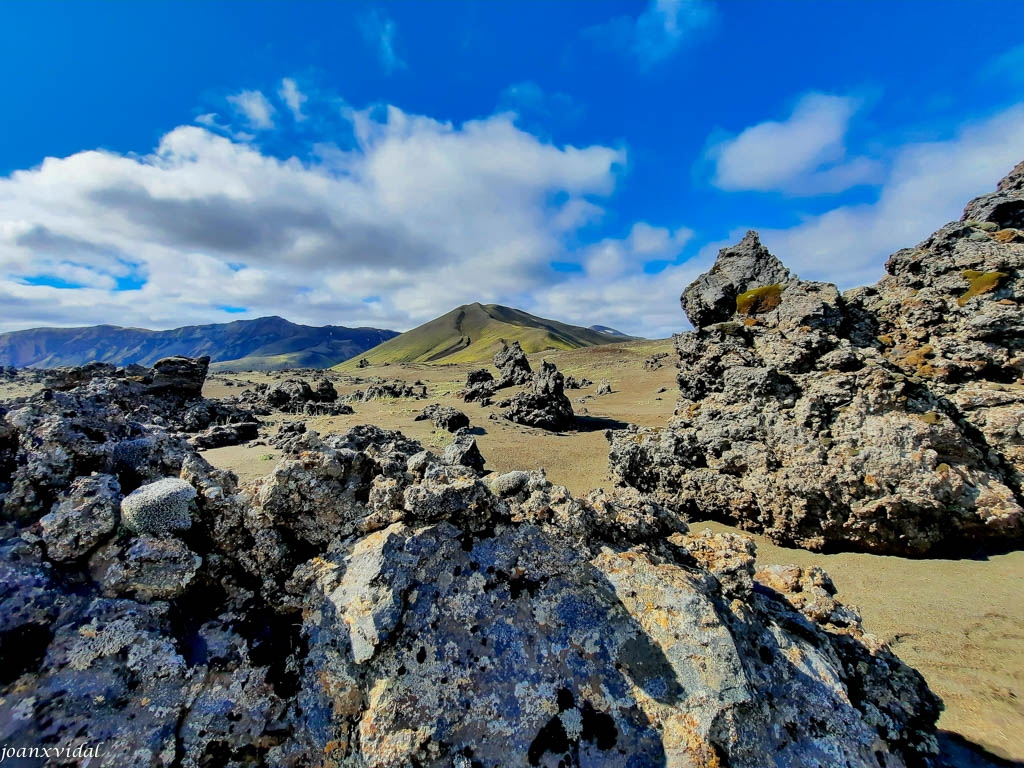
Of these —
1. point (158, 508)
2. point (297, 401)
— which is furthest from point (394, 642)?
point (297, 401)

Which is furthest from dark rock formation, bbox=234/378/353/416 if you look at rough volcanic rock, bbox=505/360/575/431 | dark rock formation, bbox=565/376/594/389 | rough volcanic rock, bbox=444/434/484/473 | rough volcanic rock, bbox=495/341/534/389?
dark rock formation, bbox=565/376/594/389

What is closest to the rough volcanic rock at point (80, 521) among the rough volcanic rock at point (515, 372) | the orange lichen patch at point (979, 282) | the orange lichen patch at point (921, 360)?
the orange lichen patch at point (921, 360)

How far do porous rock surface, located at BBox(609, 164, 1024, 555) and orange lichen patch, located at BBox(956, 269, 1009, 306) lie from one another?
0.03 meters

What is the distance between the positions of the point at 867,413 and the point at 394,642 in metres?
10.2

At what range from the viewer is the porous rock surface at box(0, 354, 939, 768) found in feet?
9.03

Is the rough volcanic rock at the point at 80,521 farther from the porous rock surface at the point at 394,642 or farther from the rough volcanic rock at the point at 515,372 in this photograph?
the rough volcanic rock at the point at 515,372

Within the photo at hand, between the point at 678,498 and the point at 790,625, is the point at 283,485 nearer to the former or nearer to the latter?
the point at 790,625

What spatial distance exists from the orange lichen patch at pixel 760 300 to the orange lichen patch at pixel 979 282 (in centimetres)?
402

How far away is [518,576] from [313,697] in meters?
1.68

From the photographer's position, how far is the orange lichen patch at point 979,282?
10641mm

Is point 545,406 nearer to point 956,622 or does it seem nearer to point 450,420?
point 450,420

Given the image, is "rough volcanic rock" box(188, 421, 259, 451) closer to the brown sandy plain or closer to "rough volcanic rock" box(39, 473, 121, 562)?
the brown sandy plain

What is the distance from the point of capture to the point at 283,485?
3926mm

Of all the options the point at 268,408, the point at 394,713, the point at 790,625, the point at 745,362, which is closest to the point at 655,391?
the point at 745,362
